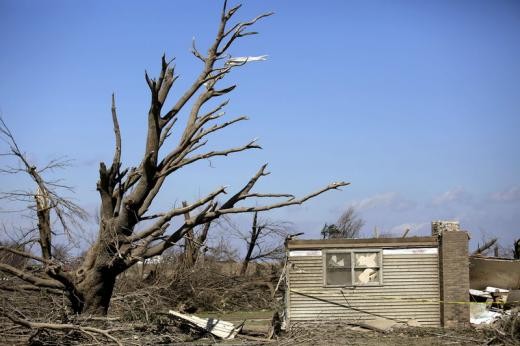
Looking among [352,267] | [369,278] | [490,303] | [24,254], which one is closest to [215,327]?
[352,267]

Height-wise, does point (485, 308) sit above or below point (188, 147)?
below

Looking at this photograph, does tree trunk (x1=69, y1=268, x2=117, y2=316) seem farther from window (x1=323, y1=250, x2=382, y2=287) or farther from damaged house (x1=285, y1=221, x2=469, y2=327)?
window (x1=323, y1=250, x2=382, y2=287)

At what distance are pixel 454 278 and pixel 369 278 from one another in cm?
223

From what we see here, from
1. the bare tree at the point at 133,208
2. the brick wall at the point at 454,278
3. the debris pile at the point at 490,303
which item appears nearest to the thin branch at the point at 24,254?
the bare tree at the point at 133,208

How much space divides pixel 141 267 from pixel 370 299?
13.7 metres

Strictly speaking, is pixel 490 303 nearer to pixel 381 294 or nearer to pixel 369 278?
pixel 381 294

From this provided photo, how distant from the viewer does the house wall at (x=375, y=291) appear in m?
17.5

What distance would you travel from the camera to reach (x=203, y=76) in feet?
56.7

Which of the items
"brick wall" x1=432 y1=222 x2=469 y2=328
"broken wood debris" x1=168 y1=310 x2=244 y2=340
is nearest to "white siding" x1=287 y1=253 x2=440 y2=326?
"brick wall" x1=432 y1=222 x2=469 y2=328

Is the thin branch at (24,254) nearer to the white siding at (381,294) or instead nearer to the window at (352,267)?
the white siding at (381,294)

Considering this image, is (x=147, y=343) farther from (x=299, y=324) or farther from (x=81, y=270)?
(x=299, y=324)

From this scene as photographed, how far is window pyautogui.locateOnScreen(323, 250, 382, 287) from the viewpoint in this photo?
17703 millimetres

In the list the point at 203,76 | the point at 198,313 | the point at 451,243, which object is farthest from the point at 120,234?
the point at 198,313

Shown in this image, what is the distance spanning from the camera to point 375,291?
57.8ft
